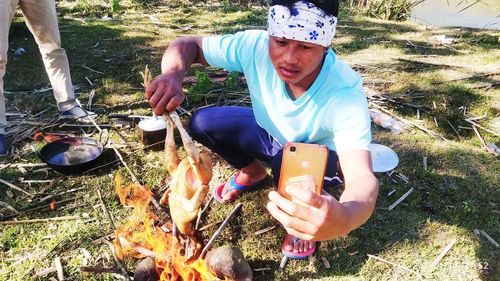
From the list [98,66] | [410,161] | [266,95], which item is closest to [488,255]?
[410,161]

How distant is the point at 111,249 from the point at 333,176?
1.69 meters

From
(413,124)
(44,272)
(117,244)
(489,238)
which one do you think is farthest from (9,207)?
(413,124)

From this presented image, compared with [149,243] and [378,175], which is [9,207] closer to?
[149,243]

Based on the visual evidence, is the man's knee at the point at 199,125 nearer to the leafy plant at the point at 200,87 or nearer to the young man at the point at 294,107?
the young man at the point at 294,107

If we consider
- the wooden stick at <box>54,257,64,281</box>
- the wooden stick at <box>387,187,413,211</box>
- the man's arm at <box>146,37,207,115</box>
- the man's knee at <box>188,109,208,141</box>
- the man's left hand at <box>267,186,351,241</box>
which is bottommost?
the wooden stick at <box>54,257,64,281</box>

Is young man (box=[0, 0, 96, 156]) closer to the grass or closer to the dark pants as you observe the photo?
the grass

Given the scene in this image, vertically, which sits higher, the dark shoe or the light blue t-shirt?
the light blue t-shirt

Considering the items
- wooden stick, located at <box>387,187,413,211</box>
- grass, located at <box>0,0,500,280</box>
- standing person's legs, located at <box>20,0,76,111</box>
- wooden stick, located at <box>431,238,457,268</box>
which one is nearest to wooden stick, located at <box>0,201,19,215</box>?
grass, located at <box>0,0,500,280</box>

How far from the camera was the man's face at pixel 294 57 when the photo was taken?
2.24 m

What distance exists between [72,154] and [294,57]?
2.68 meters

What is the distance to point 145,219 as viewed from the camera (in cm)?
307

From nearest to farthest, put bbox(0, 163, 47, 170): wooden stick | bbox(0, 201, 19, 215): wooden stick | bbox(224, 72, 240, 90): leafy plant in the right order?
bbox(0, 201, 19, 215): wooden stick, bbox(0, 163, 47, 170): wooden stick, bbox(224, 72, 240, 90): leafy plant

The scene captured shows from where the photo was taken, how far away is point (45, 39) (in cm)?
434

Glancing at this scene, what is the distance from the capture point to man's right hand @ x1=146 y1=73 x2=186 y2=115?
7.12 ft
